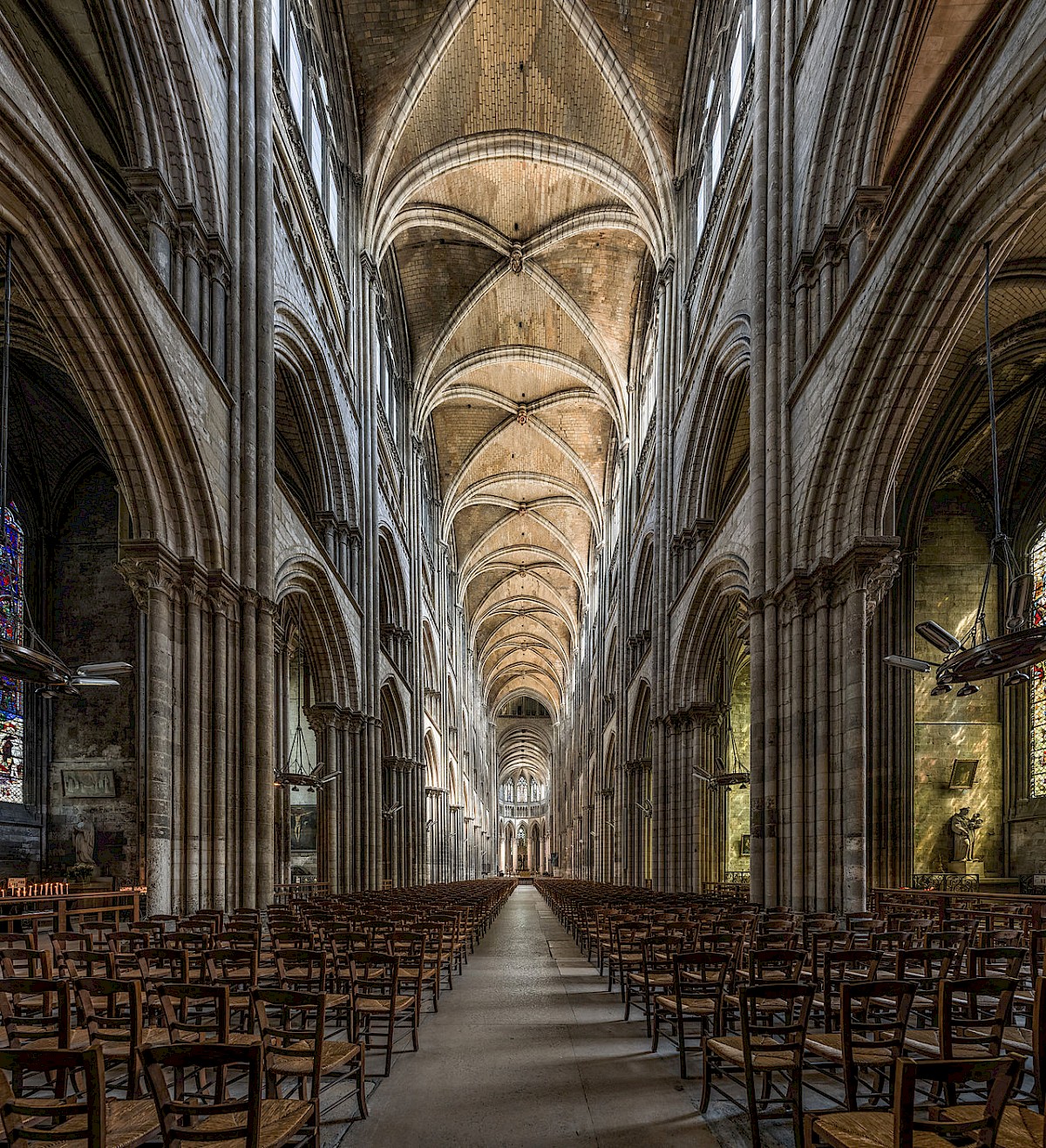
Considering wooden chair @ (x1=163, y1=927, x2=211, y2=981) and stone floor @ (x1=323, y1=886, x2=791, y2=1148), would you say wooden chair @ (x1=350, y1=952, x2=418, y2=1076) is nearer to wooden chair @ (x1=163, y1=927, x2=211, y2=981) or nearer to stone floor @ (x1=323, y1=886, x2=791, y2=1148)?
stone floor @ (x1=323, y1=886, x2=791, y2=1148)

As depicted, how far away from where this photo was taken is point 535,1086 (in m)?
6.19

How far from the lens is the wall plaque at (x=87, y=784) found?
19.3 meters

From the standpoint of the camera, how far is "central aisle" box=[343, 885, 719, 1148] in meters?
5.21

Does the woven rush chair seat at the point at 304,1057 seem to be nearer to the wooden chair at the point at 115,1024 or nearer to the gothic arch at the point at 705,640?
the wooden chair at the point at 115,1024

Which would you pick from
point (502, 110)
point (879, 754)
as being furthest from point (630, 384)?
point (879, 754)

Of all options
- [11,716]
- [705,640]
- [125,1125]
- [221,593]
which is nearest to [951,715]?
[705,640]

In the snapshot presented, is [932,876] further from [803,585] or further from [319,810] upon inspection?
[319,810]

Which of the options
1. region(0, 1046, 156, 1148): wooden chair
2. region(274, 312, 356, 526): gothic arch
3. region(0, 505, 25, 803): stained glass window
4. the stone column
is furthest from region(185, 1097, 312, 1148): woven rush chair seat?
region(0, 505, 25, 803): stained glass window

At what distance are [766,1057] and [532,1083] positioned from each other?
1.73m

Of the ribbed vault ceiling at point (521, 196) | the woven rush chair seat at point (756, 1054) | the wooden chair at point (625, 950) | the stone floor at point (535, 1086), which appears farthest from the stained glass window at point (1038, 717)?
the woven rush chair seat at point (756, 1054)

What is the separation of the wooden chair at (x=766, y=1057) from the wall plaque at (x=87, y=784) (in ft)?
54.7

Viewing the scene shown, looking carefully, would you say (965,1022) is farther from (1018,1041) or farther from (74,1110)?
(74,1110)

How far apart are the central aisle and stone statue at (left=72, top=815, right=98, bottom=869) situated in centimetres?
1184

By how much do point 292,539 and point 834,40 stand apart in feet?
37.8
